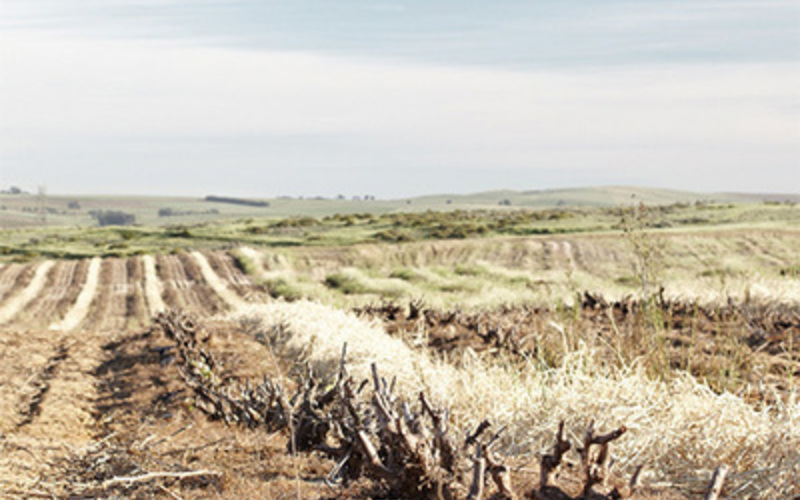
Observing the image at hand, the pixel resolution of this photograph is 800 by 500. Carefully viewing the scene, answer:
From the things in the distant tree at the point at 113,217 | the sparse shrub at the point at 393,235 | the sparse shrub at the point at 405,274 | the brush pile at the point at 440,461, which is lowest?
the distant tree at the point at 113,217

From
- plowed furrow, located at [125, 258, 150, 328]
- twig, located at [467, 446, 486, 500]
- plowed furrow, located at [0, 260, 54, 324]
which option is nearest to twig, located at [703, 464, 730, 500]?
twig, located at [467, 446, 486, 500]

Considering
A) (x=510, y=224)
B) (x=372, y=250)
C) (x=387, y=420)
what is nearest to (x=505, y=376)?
(x=387, y=420)

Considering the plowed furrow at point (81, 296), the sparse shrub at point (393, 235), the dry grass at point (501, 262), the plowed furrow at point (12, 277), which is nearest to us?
the plowed furrow at point (81, 296)

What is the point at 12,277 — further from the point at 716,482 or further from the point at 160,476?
the point at 716,482

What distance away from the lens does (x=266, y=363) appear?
8797mm

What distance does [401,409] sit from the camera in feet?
18.8

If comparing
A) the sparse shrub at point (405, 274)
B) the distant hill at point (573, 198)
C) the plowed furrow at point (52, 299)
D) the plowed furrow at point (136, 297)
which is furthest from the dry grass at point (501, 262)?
the distant hill at point (573, 198)

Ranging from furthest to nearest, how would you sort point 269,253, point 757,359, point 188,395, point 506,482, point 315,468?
point 269,253 < point 757,359 < point 188,395 < point 315,468 < point 506,482

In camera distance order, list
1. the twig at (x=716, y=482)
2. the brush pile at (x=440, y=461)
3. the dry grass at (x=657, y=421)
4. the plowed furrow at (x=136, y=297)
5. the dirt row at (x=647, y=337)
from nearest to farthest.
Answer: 1. the twig at (x=716, y=482)
2. the brush pile at (x=440, y=461)
3. the dry grass at (x=657, y=421)
4. the dirt row at (x=647, y=337)
5. the plowed furrow at (x=136, y=297)

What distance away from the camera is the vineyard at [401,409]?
3615 millimetres

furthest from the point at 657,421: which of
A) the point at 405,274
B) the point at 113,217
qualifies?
the point at 113,217

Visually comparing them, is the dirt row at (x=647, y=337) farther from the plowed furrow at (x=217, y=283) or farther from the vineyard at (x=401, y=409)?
the plowed furrow at (x=217, y=283)

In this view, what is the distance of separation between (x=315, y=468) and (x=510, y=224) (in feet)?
151

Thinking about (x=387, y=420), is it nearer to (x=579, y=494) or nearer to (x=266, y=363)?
(x=579, y=494)
